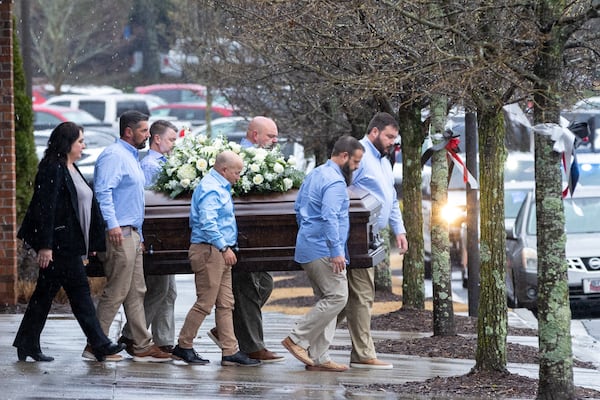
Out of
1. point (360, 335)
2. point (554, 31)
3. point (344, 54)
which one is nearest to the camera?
point (554, 31)

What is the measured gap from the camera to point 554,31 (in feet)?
27.6

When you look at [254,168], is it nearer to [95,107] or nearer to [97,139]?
[97,139]

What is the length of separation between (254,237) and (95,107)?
99.7ft

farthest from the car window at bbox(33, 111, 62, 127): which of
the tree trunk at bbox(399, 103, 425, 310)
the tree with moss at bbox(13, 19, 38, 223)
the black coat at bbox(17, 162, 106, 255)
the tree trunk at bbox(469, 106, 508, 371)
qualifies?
the tree trunk at bbox(469, 106, 508, 371)

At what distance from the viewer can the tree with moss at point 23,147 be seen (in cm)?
1609

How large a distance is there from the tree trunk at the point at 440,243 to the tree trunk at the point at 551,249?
359 centimetres

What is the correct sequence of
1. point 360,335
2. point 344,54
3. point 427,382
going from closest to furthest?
point 427,382 < point 360,335 < point 344,54

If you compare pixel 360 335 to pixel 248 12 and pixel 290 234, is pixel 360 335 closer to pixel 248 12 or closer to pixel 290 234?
pixel 290 234

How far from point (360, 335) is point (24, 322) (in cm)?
259

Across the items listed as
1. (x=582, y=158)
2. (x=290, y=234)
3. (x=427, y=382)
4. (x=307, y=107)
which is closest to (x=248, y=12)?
(x=290, y=234)

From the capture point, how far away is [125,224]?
9.92 metres

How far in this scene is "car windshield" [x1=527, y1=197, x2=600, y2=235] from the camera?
675 inches

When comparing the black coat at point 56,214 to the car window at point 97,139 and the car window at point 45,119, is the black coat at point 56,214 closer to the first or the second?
the car window at point 97,139

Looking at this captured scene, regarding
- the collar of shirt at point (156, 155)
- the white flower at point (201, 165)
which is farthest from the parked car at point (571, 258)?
the white flower at point (201, 165)
